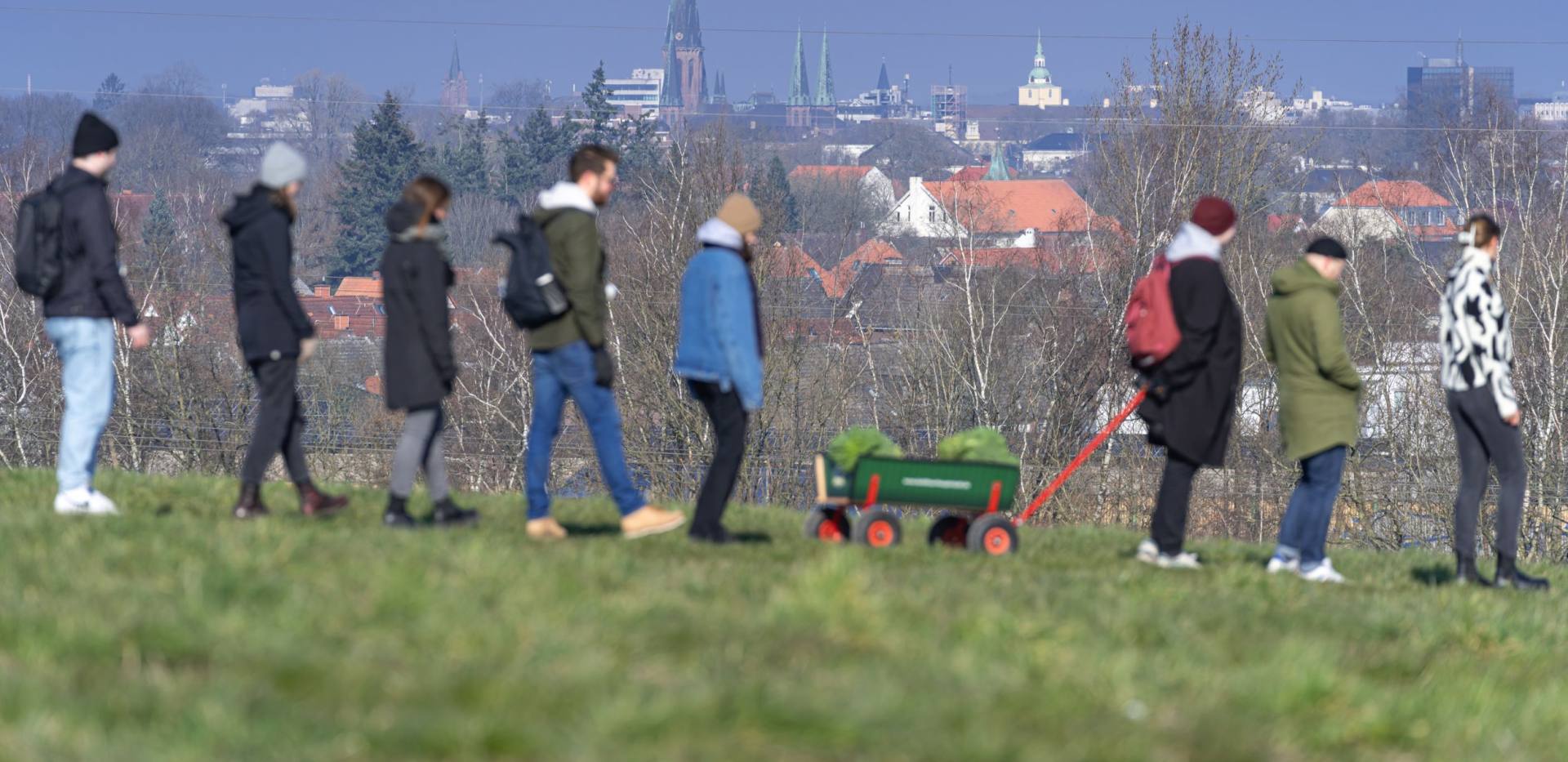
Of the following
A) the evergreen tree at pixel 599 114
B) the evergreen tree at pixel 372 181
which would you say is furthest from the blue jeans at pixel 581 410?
the evergreen tree at pixel 599 114

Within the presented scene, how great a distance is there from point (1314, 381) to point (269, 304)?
5.31m

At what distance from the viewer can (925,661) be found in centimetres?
578

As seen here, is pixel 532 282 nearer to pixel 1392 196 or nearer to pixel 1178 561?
pixel 1178 561

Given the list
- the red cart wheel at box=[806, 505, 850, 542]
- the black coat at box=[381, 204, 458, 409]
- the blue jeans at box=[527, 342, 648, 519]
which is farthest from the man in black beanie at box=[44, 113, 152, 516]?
the red cart wheel at box=[806, 505, 850, 542]

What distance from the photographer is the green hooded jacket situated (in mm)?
9547

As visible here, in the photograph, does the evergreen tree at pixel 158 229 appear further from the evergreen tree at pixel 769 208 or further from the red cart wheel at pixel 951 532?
the red cart wheel at pixel 951 532

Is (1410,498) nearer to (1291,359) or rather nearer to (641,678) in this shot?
(1291,359)

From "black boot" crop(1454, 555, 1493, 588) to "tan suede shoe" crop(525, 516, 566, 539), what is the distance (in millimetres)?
5277

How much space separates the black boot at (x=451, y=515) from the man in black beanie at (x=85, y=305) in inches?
60.1

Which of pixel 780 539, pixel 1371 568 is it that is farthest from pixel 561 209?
pixel 1371 568

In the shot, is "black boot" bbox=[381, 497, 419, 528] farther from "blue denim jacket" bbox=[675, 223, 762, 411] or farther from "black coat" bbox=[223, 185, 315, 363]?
"blue denim jacket" bbox=[675, 223, 762, 411]

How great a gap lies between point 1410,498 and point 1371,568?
34.2 metres

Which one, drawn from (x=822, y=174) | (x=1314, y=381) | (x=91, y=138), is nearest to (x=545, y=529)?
(x=91, y=138)

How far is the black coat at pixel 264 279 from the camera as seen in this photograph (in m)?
8.59
